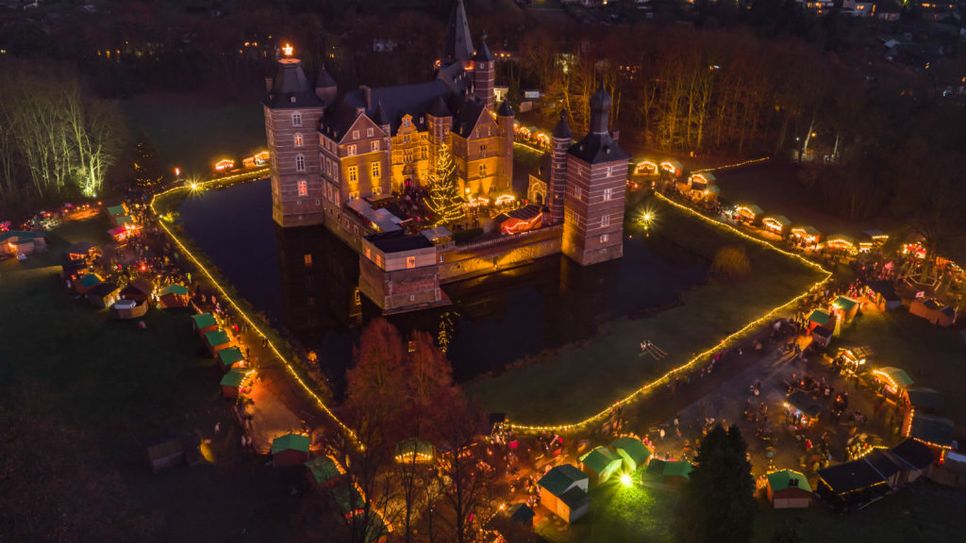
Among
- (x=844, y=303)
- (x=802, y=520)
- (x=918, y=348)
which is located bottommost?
(x=802, y=520)

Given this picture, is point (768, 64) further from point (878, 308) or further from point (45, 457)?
point (45, 457)

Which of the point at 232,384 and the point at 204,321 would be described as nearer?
the point at 232,384

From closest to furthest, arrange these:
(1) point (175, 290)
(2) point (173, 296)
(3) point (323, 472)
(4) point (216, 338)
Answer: (3) point (323, 472)
(4) point (216, 338)
(2) point (173, 296)
(1) point (175, 290)

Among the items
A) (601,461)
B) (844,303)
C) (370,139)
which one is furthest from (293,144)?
(844,303)

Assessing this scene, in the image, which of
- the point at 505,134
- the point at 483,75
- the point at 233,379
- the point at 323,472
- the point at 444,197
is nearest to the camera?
the point at 323,472

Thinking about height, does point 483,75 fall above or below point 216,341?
above

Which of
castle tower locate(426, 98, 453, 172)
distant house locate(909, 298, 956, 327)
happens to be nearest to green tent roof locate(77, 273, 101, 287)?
castle tower locate(426, 98, 453, 172)

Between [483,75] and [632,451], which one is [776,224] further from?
[632,451]
